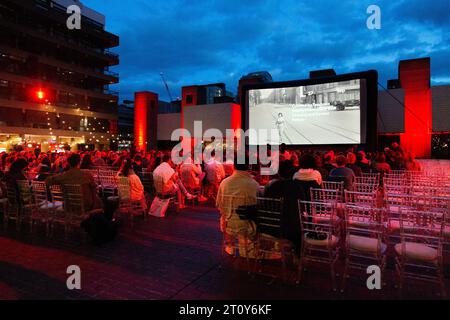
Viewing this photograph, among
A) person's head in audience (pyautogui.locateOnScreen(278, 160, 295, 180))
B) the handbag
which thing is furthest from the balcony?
person's head in audience (pyautogui.locateOnScreen(278, 160, 295, 180))

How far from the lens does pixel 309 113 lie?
561 inches

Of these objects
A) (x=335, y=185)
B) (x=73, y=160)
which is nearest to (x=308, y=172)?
(x=335, y=185)

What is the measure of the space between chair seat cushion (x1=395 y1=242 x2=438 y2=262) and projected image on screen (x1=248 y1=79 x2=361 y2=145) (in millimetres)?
10803

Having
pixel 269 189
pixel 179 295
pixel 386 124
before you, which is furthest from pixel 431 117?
pixel 179 295

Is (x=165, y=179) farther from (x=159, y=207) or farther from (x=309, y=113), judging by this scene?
(x=309, y=113)

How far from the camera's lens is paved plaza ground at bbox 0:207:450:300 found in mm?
3223

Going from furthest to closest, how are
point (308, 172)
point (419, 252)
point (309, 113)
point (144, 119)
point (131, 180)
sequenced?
point (144, 119), point (309, 113), point (131, 180), point (308, 172), point (419, 252)

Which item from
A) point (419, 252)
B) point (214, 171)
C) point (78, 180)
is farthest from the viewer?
point (214, 171)

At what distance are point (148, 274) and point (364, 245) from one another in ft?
8.40

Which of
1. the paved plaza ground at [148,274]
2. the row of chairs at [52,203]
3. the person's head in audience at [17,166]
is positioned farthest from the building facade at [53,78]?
the paved plaza ground at [148,274]

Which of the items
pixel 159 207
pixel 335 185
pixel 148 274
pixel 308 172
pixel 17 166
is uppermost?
pixel 17 166

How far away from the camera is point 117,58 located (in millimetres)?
38750

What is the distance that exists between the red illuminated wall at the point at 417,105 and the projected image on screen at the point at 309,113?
4.31 m
